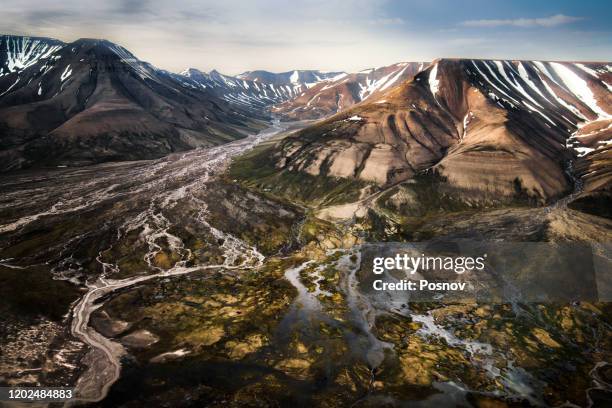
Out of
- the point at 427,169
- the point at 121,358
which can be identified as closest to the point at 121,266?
the point at 121,358
